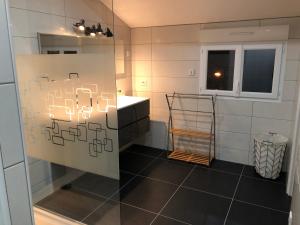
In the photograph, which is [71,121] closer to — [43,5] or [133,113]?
[43,5]

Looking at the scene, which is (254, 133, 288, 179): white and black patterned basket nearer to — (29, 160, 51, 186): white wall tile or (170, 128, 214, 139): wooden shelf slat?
(170, 128, 214, 139): wooden shelf slat

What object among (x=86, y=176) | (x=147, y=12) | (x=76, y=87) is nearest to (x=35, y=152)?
(x=86, y=176)

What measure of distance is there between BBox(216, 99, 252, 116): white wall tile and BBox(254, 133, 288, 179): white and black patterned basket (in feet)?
1.20

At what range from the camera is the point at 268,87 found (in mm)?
2898

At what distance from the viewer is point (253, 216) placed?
2.17m

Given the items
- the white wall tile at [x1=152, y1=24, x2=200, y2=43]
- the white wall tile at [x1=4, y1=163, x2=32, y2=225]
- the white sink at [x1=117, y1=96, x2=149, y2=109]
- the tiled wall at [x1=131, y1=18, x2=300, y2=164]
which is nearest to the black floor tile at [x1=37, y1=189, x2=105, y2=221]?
the white sink at [x1=117, y1=96, x2=149, y2=109]

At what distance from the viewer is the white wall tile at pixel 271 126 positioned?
9.35 feet

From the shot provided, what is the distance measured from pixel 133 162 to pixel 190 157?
0.76 meters

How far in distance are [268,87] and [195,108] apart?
2.96 ft

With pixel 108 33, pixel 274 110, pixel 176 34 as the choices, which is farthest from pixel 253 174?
pixel 108 33

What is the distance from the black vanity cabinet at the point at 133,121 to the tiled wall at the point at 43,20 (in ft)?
2.63

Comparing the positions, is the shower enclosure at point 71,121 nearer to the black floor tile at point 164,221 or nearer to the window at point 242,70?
the black floor tile at point 164,221

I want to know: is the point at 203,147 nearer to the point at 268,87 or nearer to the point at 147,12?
the point at 268,87

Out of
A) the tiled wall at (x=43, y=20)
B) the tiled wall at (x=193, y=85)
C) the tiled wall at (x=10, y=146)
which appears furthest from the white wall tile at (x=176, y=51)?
the tiled wall at (x=10, y=146)
